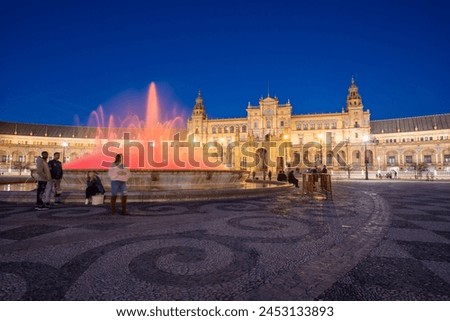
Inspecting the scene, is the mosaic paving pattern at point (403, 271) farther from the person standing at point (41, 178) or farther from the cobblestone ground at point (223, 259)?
the person standing at point (41, 178)

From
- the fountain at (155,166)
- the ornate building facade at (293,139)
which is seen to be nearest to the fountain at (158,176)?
the fountain at (155,166)

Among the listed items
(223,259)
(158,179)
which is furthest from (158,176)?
(223,259)

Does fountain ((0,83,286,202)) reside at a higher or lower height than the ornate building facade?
lower

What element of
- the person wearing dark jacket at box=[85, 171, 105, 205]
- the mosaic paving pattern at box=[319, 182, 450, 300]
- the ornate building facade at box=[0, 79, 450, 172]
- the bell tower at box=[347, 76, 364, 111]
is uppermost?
the bell tower at box=[347, 76, 364, 111]

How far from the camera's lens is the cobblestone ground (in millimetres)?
2168

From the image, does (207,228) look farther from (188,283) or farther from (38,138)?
(38,138)

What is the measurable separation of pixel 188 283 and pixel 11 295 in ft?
4.95

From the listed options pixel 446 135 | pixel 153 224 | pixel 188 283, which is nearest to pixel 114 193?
pixel 153 224

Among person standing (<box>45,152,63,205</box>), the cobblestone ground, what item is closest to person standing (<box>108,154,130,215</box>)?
the cobblestone ground

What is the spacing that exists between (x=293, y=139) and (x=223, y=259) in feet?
254

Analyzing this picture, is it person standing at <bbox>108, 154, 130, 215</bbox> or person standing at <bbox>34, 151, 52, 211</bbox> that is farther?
person standing at <bbox>34, 151, 52, 211</bbox>

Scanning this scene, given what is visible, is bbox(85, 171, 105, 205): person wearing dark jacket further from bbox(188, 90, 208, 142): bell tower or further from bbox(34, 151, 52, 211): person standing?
bbox(188, 90, 208, 142): bell tower

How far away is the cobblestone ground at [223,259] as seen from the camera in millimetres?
2168

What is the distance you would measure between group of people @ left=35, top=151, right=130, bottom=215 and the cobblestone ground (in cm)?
99
